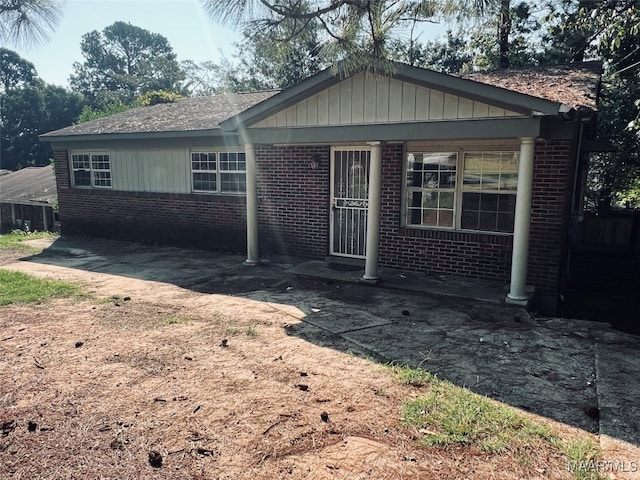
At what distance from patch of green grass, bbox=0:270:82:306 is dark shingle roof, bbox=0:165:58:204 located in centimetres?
1191

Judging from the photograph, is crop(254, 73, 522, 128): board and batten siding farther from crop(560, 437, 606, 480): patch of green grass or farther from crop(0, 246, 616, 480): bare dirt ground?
crop(560, 437, 606, 480): patch of green grass

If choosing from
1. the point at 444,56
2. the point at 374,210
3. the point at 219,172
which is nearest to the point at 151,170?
the point at 219,172

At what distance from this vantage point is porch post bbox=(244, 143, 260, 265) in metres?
9.02

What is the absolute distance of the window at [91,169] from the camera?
13.1m

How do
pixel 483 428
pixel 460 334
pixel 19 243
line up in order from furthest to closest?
pixel 19 243 < pixel 460 334 < pixel 483 428

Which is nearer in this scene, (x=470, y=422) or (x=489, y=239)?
(x=470, y=422)

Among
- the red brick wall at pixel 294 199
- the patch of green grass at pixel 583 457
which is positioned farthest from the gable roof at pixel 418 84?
the patch of green grass at pixel 583 457

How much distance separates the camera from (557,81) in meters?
7.76

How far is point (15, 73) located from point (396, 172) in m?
60.5

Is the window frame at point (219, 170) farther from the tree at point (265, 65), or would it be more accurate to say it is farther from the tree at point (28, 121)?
the tree at point (28, 121)

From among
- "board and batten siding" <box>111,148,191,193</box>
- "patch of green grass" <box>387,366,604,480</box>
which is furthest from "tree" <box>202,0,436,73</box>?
"board and batten siding" <box>111,148,191,193</box>

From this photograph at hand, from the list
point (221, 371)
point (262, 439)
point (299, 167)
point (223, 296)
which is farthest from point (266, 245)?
point (262, 439)

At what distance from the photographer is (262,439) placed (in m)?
3.30

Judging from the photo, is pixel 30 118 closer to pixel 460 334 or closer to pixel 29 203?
pixel 29 203
